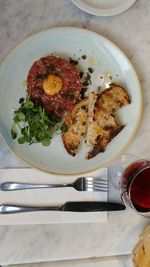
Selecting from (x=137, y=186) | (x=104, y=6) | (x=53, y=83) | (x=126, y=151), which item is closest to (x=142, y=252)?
(x=137, y=186)

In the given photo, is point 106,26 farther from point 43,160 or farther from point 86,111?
point 43,160

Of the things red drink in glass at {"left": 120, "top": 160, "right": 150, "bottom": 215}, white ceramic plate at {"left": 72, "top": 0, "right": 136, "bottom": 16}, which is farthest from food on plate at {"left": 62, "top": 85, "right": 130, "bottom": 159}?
white ceramic plate at {"left": 72, "top": 0, "right": 136, "bottom": 16}

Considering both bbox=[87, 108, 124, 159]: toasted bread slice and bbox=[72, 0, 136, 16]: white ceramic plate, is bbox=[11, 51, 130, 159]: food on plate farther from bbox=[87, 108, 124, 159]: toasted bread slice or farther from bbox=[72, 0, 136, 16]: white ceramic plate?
bbox=[72, 0, 136, 16]: white ceramic plate

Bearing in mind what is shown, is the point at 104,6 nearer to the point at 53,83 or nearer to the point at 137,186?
the point at 53,83

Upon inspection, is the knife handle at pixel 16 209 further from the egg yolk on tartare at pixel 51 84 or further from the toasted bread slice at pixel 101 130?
the egg yolk on tartare at pixel 51 84

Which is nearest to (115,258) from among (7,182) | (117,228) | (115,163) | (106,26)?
(117,228)

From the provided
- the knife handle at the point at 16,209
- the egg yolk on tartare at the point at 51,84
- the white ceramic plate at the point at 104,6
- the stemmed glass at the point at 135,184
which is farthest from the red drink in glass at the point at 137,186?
the white ceramic plate at the point at 104,6
